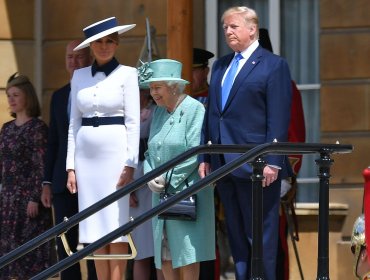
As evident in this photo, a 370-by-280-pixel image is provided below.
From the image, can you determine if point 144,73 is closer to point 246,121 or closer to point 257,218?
point 246,121

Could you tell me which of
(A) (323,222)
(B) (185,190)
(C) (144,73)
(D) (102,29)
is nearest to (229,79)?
(C) (144,73)

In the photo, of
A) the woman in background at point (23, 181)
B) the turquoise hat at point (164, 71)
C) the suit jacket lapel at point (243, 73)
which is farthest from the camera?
the woman in background at point (23, 181)

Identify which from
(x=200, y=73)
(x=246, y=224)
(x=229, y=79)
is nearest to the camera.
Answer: (x=246, y=224)

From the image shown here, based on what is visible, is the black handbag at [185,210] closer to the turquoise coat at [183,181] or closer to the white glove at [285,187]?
the turquoise coat at [183,181]

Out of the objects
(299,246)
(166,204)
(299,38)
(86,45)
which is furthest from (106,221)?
(299,38)

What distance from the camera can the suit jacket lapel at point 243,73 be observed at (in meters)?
7.64

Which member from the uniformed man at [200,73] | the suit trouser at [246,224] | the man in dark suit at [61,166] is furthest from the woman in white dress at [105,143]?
the uniformed man at [200,73]

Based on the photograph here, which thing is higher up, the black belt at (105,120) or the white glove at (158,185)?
the black belt at (105,120)

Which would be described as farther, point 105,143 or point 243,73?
point 105,143

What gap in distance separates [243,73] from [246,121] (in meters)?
0.30

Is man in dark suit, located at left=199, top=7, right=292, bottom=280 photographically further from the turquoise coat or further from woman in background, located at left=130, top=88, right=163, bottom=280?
woman in background, located at left=130, top=88, right=163, bottom=280

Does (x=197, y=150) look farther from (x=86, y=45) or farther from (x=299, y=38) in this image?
(x=299, y=38)

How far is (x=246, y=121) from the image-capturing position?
7.60 m

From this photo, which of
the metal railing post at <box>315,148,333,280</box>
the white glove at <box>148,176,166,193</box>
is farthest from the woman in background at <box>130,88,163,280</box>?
the metal railing post at <box>315,148,333,280</box>
